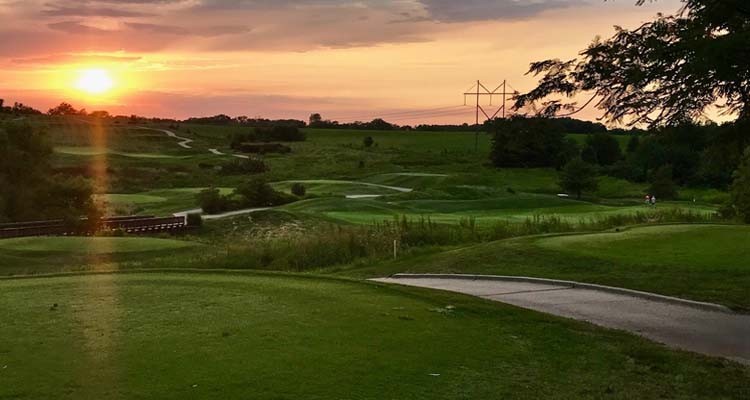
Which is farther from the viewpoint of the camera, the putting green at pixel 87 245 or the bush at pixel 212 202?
the bush at pixel 212 202

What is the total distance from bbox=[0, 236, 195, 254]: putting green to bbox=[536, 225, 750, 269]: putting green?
54.3 feet

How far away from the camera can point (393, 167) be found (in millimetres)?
93062

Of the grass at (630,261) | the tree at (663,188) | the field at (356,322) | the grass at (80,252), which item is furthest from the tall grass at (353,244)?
the tree at (663,188)

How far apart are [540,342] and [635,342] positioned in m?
1.41

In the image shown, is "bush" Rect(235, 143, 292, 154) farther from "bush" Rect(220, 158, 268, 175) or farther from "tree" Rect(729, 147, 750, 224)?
"tree" Rect(729, 147, 750, 224)

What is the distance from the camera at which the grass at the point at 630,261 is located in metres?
14.4

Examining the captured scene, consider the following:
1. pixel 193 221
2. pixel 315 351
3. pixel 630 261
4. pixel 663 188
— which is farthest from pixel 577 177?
pixel 315 351

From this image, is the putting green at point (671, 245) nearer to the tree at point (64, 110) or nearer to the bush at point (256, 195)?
the bush at point (256, 195)

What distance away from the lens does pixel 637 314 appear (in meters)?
11.9

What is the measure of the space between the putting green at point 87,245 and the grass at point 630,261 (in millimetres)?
12729

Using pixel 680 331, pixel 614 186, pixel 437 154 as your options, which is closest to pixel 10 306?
pixel 680 331

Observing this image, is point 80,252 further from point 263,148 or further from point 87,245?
point 263,148

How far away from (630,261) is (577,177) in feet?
171

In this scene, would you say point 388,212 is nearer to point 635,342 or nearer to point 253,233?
point 253,233
